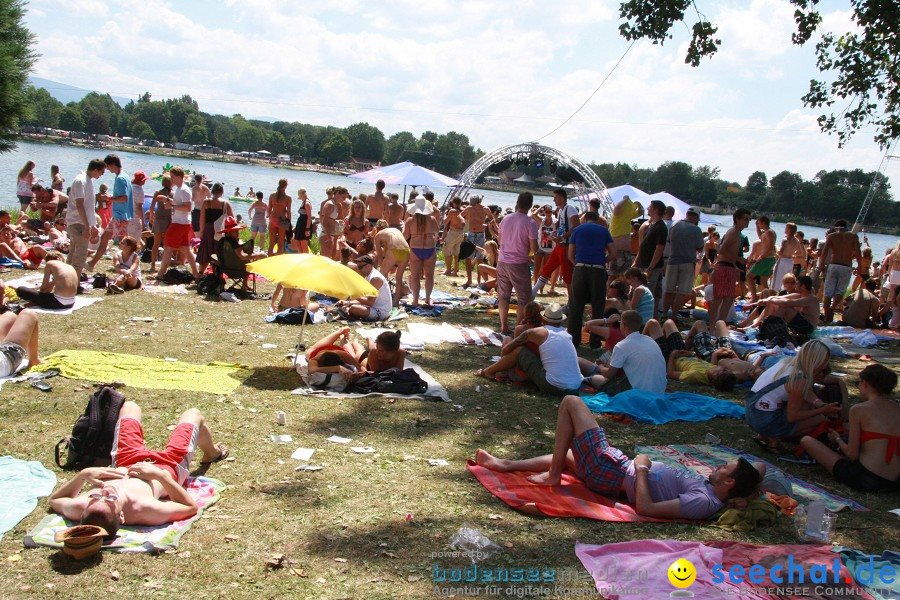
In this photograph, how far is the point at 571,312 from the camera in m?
9.11

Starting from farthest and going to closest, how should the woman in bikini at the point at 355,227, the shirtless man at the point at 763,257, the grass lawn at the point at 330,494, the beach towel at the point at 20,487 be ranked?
the shirtless man at the point at 763,257
the woman in bikini at the point at 355,227
the beach towel at the point at 20,487
the grass lawn at the point at 330,494

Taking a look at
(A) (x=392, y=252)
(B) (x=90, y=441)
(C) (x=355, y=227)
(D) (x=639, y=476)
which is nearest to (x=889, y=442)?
(D) (x=639, y=476)

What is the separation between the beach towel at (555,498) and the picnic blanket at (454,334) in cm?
438

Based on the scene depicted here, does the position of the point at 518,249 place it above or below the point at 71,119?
below

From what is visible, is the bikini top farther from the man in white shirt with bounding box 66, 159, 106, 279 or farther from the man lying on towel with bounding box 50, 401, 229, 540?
the man in white shirt with bounding box 66, 159, 106, 279

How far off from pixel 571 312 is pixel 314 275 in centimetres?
397

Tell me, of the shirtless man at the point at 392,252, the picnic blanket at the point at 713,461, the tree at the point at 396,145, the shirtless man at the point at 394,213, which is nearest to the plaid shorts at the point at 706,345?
the picnic blanket at the point at 713,461

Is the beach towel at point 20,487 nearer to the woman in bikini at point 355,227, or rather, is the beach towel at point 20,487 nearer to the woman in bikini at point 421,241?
the woman in bikini at point 421,241

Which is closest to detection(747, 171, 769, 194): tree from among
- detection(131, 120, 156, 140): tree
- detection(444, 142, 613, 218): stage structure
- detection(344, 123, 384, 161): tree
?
detection(444, 142, 613, 218): stage structure

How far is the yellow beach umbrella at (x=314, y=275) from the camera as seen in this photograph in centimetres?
632

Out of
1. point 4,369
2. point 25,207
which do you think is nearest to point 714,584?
point 4,369

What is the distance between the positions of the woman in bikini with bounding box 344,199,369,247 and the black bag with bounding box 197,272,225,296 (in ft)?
10.5

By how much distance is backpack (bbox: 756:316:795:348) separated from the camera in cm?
930

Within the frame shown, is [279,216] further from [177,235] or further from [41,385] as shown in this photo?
[41,385]
